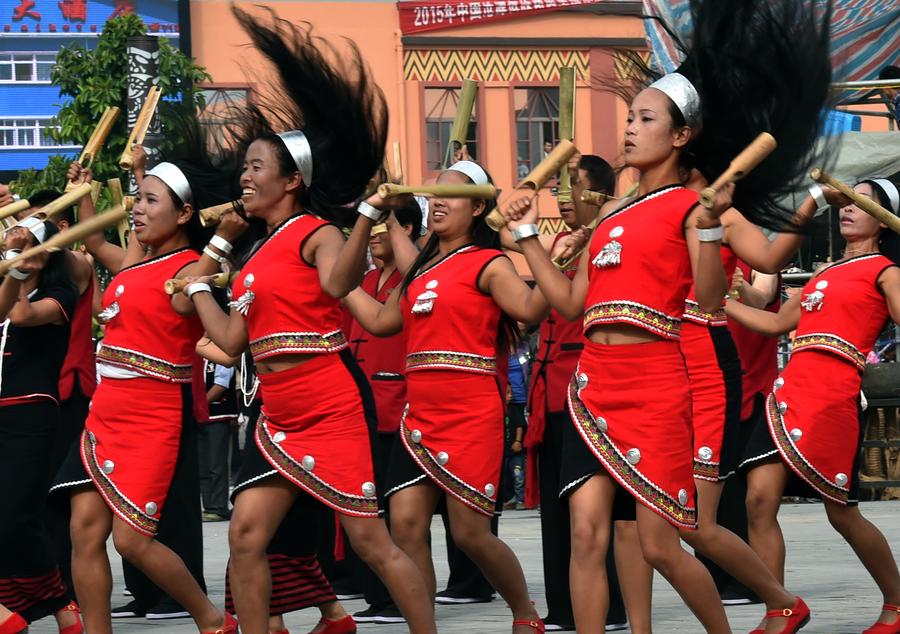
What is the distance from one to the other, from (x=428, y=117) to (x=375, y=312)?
78.2 ft

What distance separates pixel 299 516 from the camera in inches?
259

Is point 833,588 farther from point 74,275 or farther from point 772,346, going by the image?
point 74,275

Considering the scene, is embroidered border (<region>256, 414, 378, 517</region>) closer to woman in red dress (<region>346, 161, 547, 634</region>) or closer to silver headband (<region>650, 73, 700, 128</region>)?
woman in red dress (<region>346, 161, 547, 634</region>)

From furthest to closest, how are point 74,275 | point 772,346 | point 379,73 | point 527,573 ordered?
1. point 379,73
2. point 527,573
3. point 772,346
4. point 74,275

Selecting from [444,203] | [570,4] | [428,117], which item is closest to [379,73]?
[428,117]

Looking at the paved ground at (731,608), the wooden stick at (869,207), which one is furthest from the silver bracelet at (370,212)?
the paved ground at (731,608)

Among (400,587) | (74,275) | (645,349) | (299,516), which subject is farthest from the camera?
(74,275)

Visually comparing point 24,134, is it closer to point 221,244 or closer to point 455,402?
point 221,244

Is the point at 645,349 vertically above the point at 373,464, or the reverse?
the point at 645,349

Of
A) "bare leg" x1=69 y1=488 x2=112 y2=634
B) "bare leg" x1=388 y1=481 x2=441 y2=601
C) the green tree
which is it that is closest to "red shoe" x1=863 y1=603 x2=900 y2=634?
"bare leg" x1=388 y1=481 x2=441 y2=601

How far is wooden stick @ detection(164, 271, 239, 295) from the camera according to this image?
21.0 feet

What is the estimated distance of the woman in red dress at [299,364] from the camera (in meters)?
5.98

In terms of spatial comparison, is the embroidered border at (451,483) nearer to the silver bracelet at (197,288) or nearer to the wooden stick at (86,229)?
the silver bracelet at (197,288)

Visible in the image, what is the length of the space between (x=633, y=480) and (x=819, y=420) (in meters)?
1.75
